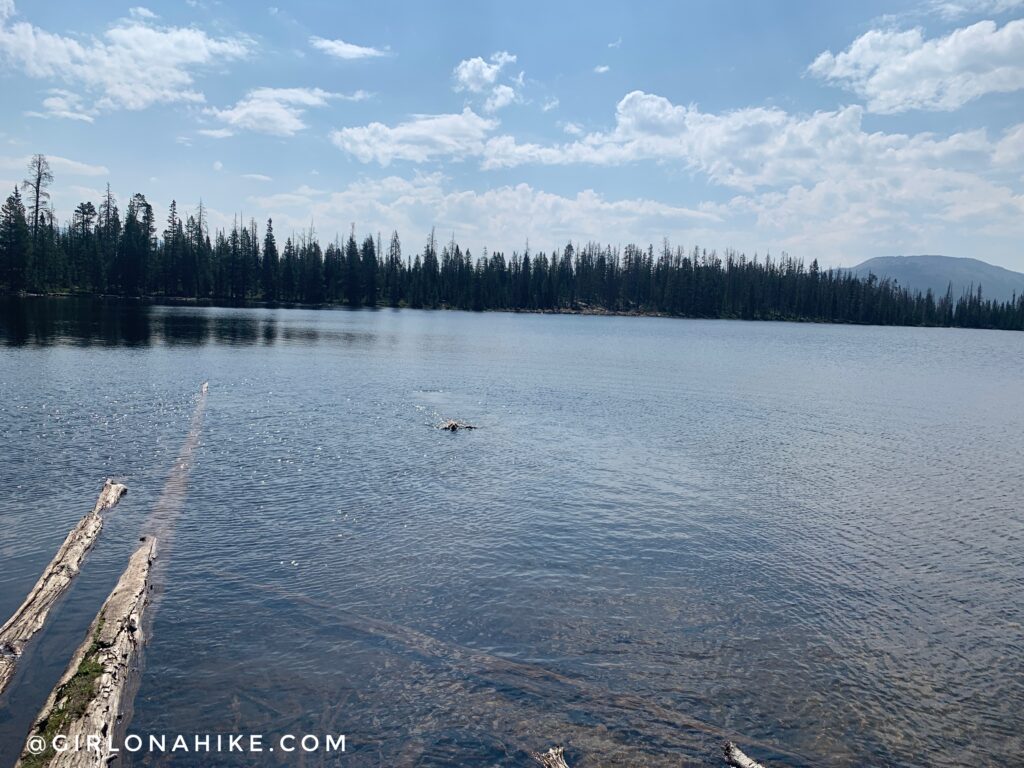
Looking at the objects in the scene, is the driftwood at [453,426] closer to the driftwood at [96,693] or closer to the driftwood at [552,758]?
the driftwood at [96,693]

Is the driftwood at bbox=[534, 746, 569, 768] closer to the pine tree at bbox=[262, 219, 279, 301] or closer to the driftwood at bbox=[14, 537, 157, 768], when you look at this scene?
the driftwood at bbox=[14, 537, 157, 768]

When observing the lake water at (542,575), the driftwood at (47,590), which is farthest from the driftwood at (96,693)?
the driftwood at (47,590)

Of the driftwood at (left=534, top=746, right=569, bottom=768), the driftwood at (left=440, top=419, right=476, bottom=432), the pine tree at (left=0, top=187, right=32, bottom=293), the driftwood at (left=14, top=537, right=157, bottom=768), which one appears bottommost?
the driftwood at (left=534, top=746, right=569, bottom=768)

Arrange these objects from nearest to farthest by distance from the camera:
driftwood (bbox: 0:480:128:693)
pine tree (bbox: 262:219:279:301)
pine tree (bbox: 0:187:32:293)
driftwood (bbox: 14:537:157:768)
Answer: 1. driftwood (bbox: 14:537:157:768)
2. driftwood (bbox: 0:480:128:693)
3. pine tree (bbox: 0:187:32:293)
4. pine tree (bbox: 262:219:279:301)

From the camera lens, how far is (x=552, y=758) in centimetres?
929

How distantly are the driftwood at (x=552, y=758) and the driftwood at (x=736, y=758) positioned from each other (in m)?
2.37

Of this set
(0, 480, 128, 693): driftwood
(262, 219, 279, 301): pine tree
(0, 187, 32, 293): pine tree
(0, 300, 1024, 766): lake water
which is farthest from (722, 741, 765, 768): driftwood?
(262, 219, 279, 301): pine tree

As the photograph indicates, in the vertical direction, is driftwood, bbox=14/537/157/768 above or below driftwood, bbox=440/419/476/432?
below

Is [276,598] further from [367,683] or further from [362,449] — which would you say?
[362,449]

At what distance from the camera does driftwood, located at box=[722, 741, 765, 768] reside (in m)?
9.19

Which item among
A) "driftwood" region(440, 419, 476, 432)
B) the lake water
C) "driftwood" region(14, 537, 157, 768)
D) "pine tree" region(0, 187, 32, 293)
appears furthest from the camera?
"pine tree" region(0, 187, 32, 293)

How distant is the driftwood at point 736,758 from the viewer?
9.19 metres

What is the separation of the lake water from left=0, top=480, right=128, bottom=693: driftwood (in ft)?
1.03

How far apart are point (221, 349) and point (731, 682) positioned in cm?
5865
